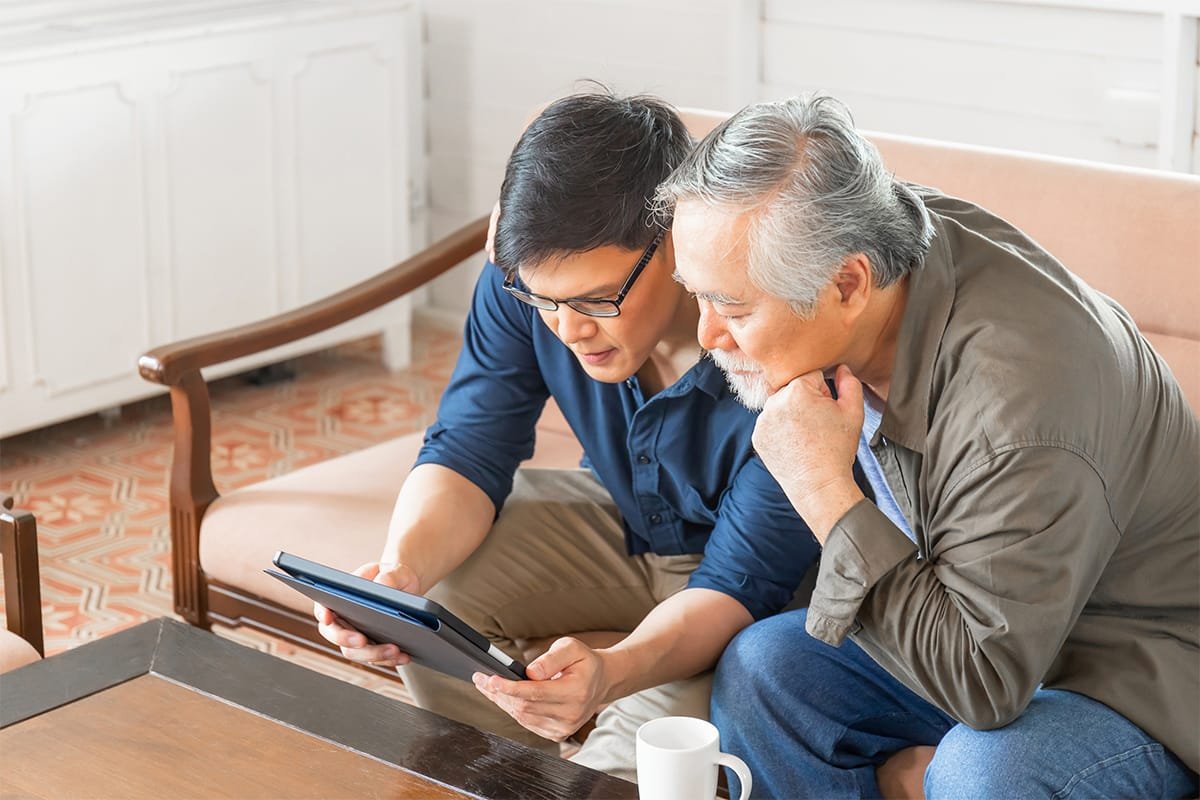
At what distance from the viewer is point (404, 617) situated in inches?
56.4

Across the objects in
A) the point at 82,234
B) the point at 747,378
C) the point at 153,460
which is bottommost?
the point at 153,460

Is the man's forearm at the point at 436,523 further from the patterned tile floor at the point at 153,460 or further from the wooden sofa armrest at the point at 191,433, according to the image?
the patterned tile floor at the point at 153,460

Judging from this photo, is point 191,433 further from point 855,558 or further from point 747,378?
point 855,558

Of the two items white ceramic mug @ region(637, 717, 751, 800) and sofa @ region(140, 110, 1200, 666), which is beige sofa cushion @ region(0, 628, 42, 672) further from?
white ceramic mug @ region(637, 717, 751, 800)

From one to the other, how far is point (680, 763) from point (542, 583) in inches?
27.6

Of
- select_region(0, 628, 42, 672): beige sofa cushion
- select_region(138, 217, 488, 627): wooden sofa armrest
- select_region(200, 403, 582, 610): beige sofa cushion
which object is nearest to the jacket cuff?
select_region(200, 403, 582, 610): beige sofa cushion

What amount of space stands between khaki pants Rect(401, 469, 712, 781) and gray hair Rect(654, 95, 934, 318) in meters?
0.64

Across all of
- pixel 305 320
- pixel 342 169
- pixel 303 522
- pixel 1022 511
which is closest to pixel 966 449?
pixel 1022 511

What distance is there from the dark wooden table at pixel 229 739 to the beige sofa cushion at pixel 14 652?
142mm

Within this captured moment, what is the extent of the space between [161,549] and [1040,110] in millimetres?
1950

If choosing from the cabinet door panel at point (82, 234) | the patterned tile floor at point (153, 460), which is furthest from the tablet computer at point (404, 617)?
the cabinet door panel at point (82, 234)

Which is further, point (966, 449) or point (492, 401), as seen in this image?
point (492, 401)

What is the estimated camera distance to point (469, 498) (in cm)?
190

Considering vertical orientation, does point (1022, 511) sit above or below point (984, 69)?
below
